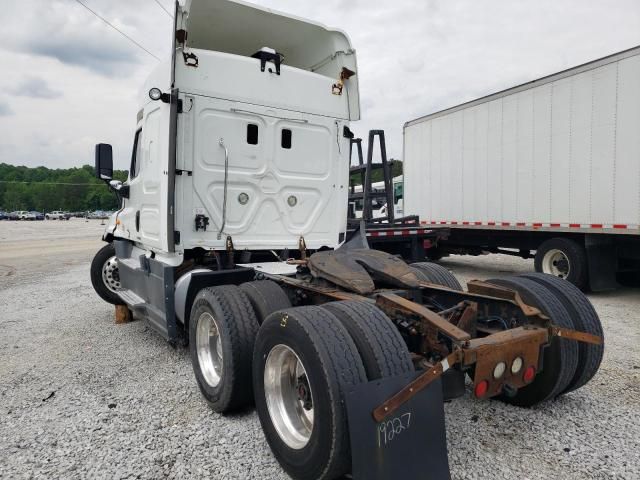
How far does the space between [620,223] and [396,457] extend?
272 inches

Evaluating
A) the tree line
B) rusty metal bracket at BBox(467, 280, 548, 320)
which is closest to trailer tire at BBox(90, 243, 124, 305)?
rusty metal bracket at BBox(467, 280, 548, 320)

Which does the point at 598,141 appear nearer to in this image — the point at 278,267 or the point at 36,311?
the point at 278,267

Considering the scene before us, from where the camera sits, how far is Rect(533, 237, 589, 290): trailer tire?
7938 millimetres

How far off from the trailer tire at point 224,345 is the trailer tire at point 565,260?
5976 mm

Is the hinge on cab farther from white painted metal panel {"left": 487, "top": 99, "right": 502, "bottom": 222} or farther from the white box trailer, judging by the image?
white painted metal panel {"left": 487, "top": 99, "right": 502, "bottom": 222}

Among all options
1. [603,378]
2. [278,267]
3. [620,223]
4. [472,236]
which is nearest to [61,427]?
[278,267]

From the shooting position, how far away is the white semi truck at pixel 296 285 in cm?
220

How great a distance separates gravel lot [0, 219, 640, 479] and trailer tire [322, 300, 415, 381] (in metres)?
0.84

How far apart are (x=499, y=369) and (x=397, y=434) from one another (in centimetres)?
73

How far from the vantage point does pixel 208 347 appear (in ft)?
12.0

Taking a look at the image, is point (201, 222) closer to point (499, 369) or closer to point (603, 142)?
point (499, 369)

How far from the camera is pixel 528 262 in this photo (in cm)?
1333

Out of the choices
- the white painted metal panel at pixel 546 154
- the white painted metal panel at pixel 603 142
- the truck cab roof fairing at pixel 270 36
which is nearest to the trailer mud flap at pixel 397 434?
the truck cab roof fairing at pixel 270 36

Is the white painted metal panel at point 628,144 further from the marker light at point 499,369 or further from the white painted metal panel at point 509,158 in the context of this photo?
the marker light at point 499,369
